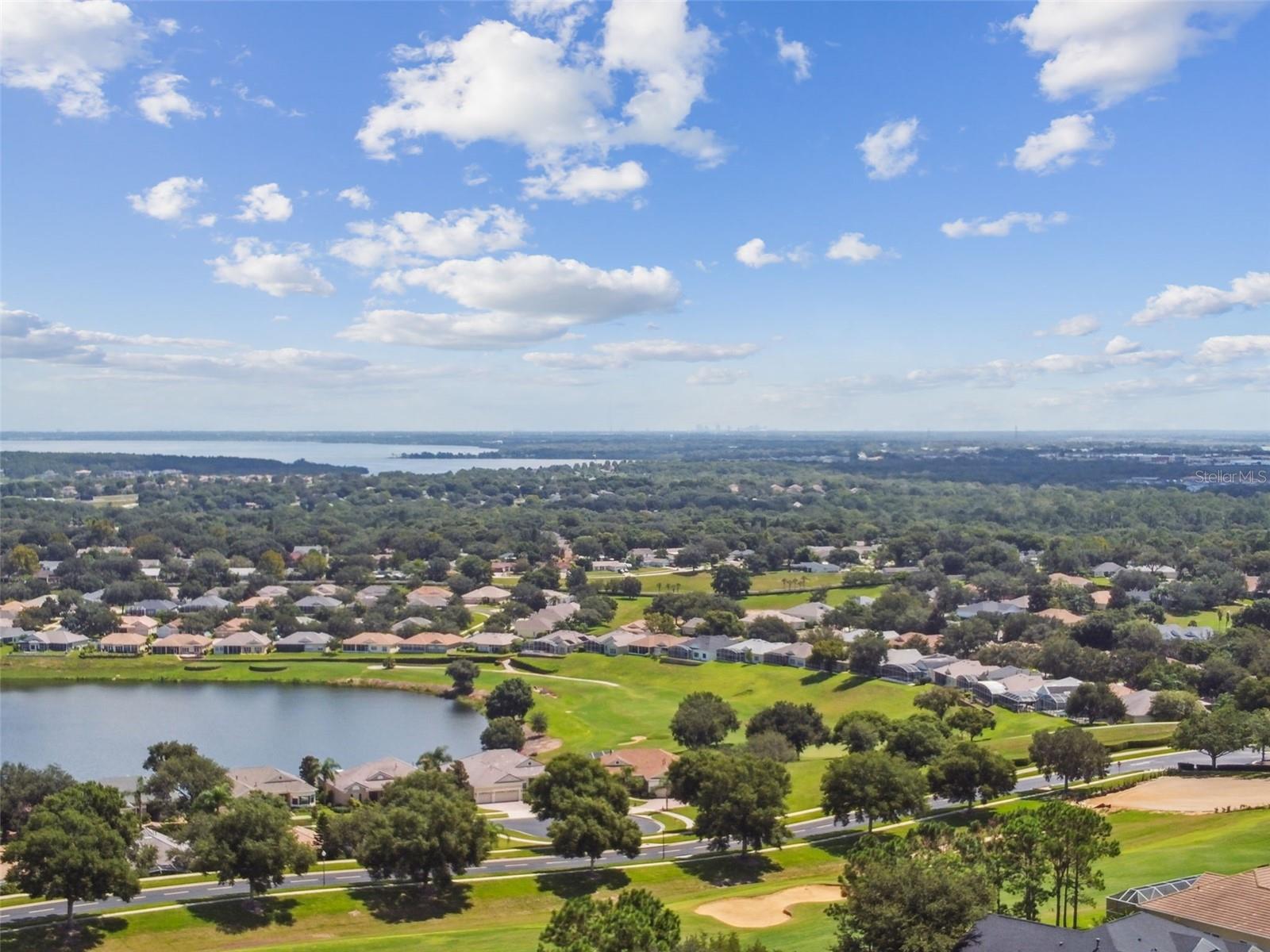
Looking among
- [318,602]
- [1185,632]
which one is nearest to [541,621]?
[318,602]

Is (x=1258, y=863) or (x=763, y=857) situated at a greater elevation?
(x=1258, y=863)

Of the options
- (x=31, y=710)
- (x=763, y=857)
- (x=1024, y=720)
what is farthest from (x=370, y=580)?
(x=763, y=857)

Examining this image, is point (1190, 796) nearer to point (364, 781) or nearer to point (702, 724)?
point (702, 724)

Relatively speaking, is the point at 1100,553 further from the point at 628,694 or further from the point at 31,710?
the point at 31,710

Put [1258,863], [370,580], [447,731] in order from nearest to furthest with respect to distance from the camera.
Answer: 1. [1258,863]
2. [447,731]
3. [370,580]

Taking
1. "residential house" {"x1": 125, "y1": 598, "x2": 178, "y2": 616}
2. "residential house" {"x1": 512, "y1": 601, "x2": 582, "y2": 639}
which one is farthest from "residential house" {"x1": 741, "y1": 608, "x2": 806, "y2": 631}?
"residential house" {"x1": 125, "y1": 598, "x2": 178, "y2": 616}

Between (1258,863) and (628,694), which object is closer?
(1258,863)
